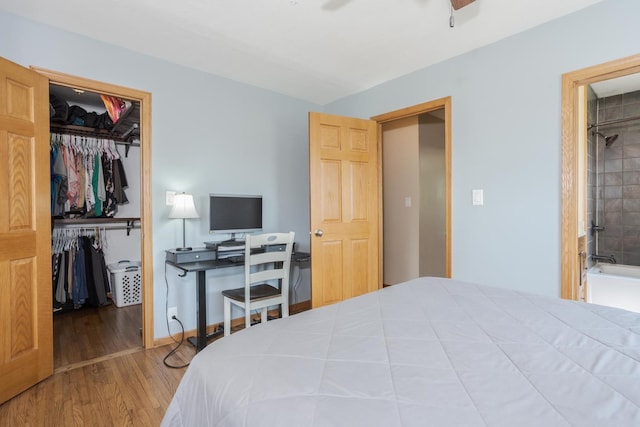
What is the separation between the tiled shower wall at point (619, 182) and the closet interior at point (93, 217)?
488 cm

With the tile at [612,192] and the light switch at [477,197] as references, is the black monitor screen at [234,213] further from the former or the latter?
the tile at [612,192]

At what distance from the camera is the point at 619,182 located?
3.47 m

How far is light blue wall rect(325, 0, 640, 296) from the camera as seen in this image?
6.86 feet

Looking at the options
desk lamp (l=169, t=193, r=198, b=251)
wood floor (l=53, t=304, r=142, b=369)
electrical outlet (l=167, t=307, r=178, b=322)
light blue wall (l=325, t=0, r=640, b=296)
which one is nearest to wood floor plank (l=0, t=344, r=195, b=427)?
wood floor (l=53, t=304, r=142, b=369)

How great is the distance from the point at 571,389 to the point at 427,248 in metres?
3.51

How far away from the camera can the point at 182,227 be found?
287cm

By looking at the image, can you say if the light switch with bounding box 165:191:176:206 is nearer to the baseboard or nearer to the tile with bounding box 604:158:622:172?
the baseboard

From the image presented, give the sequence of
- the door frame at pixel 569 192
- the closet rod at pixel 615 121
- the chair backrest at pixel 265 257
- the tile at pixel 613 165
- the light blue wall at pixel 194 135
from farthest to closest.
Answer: the tile at pixel 613 165 → the closet rod at pixel 615 121 → the chair backrest at pixel 265 257 → the light blue wall at pixel 194 135 → the door frame at pixel 569 192

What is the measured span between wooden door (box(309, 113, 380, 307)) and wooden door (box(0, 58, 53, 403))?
1960mm

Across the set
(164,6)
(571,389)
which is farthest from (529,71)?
(164,6)

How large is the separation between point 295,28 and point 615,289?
344cm

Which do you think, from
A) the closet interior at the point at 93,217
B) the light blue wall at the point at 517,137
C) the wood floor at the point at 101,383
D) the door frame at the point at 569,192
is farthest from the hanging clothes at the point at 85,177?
the door frame at the point at 569,192

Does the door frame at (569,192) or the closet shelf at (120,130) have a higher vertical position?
the closet shelf at (120,130)

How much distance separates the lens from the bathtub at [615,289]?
2768 mm
